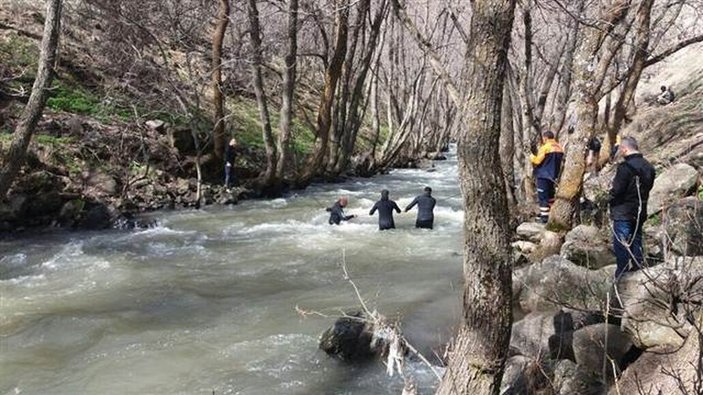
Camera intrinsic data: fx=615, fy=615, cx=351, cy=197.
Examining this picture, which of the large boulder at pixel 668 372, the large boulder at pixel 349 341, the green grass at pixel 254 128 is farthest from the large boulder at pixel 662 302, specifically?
the green grass at pixel 254 128

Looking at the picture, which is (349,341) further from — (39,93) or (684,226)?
(39,93)

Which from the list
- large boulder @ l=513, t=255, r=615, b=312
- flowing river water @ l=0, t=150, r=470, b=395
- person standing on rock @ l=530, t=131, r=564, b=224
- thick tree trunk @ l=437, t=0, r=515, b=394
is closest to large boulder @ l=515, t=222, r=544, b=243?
person standing on rock @ l=530, t=131, r=564, b=224

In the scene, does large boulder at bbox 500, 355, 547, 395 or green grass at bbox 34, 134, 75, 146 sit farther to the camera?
green grass at bbox 34, 134, 75, 146

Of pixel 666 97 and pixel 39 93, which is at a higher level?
pixel 666 97

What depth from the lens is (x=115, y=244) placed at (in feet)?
40.2

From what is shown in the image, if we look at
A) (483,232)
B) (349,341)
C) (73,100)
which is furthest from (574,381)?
(73,100)

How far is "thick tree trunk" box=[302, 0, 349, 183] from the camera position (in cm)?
1784

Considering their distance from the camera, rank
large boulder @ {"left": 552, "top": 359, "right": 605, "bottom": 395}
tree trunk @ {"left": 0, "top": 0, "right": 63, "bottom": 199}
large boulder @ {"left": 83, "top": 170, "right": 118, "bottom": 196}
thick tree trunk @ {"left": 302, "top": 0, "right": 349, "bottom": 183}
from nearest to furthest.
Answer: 1. large boulder @ {"left": 552, "top": 359, "right": 605, "bottom": 395}
2. tree trunk @ {"left": 0, "top": 0, "right": 63, "bottom": 199}
3. large boulder @ {"left": 83, "top": 170, "right": 118, "bottom": 196}
4. thick tree trunk @ {"left": 302, "top": 0, "right": 349, "bottom": 183}

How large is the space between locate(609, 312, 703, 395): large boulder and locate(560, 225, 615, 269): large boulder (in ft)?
10.8

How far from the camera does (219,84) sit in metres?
17.5

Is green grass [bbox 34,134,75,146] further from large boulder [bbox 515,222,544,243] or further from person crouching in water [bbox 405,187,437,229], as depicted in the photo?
large boulder [bbox 515,222,544,243]

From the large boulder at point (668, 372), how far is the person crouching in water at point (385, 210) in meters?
9.06

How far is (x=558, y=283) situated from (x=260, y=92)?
12725mm

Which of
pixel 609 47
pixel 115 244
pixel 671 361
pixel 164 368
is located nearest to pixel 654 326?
pixel 671 361
